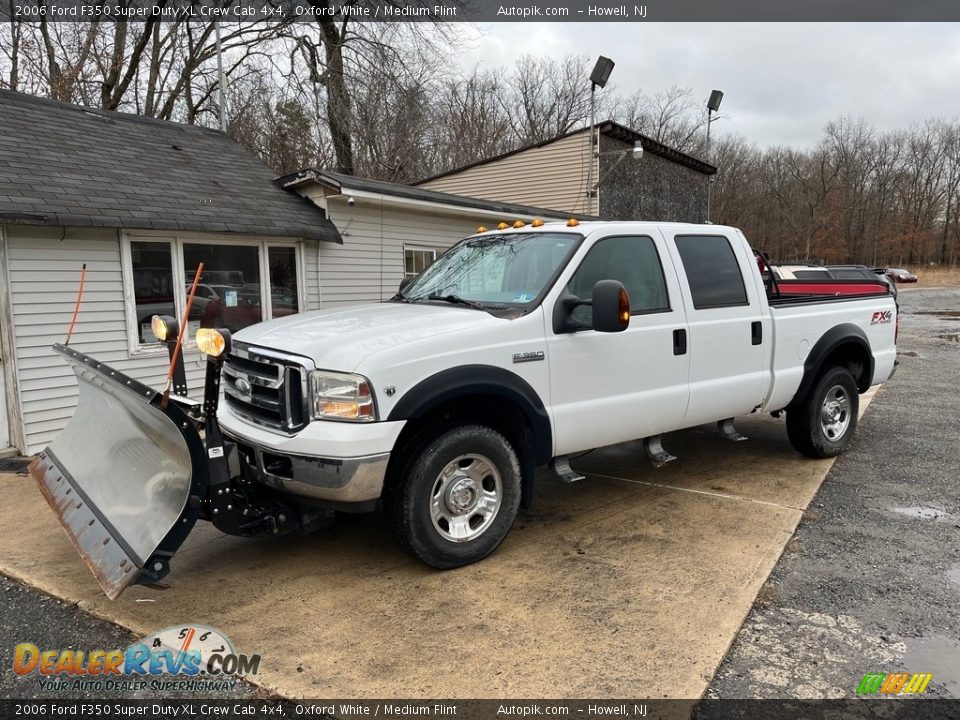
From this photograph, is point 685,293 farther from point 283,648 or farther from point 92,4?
point 92,4

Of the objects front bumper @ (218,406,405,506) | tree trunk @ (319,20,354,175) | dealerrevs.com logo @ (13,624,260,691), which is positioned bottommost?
dealerrevs.com logo @ (13,624,260,691)

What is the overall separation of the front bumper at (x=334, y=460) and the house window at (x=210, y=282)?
197 inches

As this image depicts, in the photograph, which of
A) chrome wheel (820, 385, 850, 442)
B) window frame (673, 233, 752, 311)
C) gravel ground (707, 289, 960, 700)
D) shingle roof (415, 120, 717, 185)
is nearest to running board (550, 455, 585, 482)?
gravel ground (707, 289, 960, 700)

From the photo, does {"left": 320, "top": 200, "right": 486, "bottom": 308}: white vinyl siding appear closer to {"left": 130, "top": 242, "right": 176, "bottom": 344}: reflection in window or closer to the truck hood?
{"left": 130, "top": 242, "right": 176, "bottom": 344}: reflection in window

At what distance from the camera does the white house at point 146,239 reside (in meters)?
6.53

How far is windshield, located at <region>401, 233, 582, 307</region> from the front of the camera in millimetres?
4199

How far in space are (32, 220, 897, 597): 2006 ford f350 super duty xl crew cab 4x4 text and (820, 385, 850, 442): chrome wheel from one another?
100 cm

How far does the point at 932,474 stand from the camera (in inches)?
219

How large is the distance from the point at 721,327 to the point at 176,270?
612 centimetres

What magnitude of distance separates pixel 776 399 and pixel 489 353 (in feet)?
9.46

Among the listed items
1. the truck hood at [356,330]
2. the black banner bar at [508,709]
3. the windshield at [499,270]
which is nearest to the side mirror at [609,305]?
the windshield at [499,270]

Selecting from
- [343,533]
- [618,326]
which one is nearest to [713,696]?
[618,326]

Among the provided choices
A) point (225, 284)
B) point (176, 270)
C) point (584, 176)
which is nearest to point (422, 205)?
point (225, 284)

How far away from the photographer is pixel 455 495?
12.1 feet
